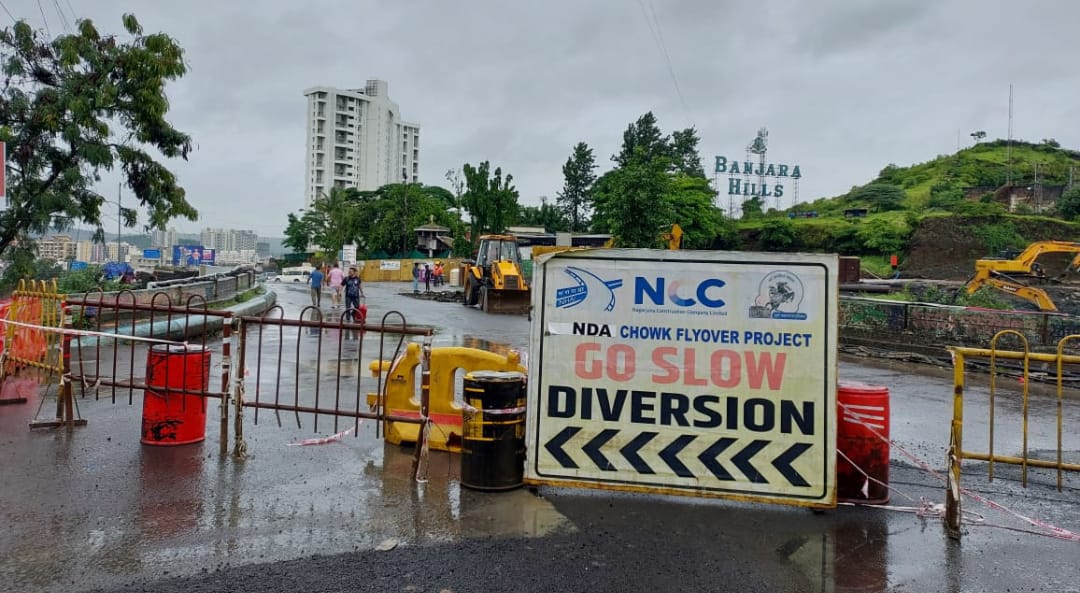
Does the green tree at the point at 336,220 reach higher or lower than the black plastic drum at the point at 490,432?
higher

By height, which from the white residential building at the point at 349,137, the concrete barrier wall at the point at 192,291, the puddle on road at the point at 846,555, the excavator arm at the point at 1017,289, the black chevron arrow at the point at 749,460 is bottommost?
the puddle on road at the point at 846,555

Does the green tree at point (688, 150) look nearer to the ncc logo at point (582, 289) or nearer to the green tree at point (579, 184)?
the green tree at point (579, 184)

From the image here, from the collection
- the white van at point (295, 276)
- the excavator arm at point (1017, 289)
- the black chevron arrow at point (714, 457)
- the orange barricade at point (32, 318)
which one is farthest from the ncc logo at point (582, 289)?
the white van at point (295, 276)

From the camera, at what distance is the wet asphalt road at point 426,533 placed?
4270mm

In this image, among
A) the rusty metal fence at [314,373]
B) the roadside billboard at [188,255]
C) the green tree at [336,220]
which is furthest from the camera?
the green tree at [336,220]

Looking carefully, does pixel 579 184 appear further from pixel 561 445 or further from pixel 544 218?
pixel 561 445

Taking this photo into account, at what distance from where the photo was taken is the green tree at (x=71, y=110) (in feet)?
51.7

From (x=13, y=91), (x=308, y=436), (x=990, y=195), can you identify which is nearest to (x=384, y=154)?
(x=990, y=195)

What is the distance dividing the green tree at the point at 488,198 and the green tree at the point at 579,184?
31.1 m

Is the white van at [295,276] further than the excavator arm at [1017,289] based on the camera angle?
Yes

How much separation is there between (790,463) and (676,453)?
0.87 m

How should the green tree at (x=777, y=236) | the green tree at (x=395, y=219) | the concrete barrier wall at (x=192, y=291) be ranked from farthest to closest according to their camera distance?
the green tree at (x=395, y=219) → the green tree at (x=777, y=236) → the concrete barrier wall at (x=192, y=291)

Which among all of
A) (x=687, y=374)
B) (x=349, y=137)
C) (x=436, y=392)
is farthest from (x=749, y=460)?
(x=349, y=137)

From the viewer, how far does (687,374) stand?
18.6 feet
